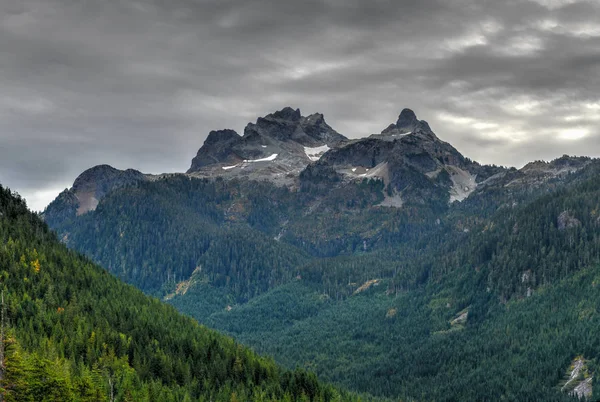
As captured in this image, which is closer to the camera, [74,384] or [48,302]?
[74,384]

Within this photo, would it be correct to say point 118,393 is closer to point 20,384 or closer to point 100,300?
point 20,384

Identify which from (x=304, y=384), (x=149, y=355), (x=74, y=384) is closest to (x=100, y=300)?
(x=149, y=355)

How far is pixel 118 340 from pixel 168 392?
29608 mm

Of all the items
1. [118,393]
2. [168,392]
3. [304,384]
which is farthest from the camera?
[304,384]

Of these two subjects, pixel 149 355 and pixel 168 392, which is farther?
pixel 149 355

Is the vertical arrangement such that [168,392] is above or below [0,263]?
below

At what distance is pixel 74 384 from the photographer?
3942 inches

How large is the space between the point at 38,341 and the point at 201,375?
136 ft

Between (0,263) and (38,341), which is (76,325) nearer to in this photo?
(38,341)

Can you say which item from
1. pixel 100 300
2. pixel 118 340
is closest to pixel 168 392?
pixel 118 340

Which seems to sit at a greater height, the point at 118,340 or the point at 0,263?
the point at 0,263

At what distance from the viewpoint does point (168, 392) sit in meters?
145

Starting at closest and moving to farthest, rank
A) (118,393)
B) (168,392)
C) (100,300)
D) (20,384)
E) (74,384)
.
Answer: (20,384) < (74,384) < (118,393) < (168,392) < (100,300)

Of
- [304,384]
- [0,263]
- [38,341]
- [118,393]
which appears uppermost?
[0,263]
